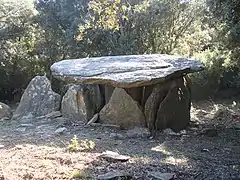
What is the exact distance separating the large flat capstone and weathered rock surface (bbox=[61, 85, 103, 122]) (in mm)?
631

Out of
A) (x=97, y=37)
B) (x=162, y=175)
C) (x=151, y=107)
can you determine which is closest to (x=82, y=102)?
(x=151, y=107)

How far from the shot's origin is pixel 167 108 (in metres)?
6.82

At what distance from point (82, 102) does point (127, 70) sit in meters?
1.57

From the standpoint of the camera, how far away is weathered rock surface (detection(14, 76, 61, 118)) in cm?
845

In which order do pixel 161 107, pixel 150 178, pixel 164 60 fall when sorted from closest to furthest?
1. pixel 150 178
2. pixel 161 107
3. pixel 164 60

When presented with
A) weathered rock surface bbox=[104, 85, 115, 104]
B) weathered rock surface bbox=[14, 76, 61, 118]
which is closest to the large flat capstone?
weathered rock surface bbox=[104, 85, 115, 104]

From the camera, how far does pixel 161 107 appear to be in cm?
674

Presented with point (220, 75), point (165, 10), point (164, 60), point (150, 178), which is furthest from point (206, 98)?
point (150, 178)

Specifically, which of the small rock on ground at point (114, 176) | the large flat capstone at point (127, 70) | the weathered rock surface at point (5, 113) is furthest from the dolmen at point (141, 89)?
the small rock on ground at point (114, 176)

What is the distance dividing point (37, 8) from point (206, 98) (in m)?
6.31

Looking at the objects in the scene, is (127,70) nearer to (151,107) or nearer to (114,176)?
(151,107)

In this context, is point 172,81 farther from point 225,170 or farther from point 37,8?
point 37,8

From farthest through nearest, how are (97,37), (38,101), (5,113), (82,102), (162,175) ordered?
(97,37) < (38,101) < (5,113) < (82,102) < (162,175)

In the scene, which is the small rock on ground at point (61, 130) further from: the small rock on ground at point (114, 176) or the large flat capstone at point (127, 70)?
the small rock on ground at point (114, 176)
